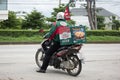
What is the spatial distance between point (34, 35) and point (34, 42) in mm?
4089

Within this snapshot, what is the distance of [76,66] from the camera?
1093cm

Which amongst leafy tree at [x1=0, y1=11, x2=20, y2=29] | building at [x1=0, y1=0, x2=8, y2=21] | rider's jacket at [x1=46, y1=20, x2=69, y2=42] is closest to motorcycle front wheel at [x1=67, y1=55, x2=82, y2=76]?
rider's jacket at [x1=46, y1=20, x2=69, y2=42]

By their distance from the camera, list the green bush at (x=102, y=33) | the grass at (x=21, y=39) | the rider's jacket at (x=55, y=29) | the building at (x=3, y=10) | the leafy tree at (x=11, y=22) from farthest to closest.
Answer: the leafy tree at (x=11, y=22) → the building at (x=3, y=10) → the green bush at (x=102, y=33) → the grass at (x=21, y=39) → the rider's jacket at (x=55, y=29)

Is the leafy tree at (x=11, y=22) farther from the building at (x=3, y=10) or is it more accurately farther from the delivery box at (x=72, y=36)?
Answer: the delivery box at (x=72, y=36)

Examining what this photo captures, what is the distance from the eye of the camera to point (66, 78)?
1064 cm

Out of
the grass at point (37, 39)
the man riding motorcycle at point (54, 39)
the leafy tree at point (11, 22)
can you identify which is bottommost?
the grass at point (37, 39)

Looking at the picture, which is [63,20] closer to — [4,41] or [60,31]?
[60,31]

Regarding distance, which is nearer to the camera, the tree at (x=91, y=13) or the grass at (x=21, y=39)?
the grass at (x=21, y=39)

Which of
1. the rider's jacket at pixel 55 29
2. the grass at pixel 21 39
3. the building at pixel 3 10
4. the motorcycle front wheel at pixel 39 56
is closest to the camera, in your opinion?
the rider's jacket at pixel 55 29

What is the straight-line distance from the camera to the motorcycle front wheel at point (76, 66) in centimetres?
1085

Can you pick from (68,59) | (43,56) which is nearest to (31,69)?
(43,56)

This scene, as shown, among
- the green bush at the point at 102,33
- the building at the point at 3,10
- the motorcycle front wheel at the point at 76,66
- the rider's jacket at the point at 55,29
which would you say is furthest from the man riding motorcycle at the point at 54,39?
the building at the point at 3,10

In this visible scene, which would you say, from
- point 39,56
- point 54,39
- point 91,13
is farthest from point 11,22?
point 54,39

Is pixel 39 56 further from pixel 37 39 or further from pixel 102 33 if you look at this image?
pixel 102 33
